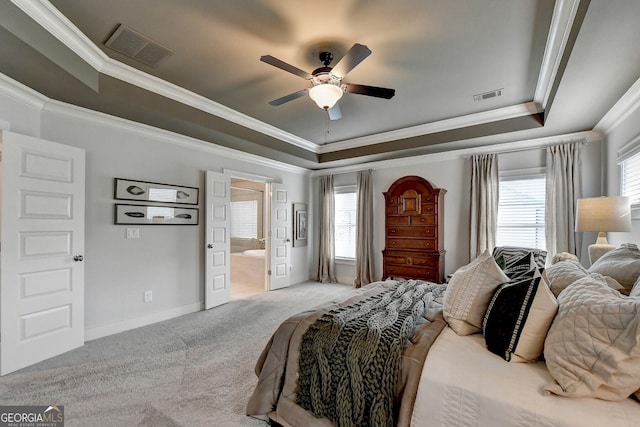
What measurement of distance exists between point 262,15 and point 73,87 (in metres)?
1.83

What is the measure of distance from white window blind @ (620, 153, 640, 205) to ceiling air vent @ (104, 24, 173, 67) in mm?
4437

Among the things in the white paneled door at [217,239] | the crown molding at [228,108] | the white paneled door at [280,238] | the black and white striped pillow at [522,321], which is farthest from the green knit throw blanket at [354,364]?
the white paneled door at [280,238]

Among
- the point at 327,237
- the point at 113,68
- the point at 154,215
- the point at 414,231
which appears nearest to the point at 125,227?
the point at 154,215

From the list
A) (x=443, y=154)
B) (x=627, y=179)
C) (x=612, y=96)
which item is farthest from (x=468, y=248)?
(x=612, y=96)

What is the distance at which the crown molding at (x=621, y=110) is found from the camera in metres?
2.62

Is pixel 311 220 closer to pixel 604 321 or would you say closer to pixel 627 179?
pixel 627 179

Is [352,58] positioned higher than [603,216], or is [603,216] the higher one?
[352,58]

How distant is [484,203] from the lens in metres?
4.37

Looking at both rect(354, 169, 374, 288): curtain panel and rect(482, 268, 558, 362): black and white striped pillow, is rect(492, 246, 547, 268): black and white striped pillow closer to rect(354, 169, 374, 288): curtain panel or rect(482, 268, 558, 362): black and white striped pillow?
rect(482, 268, 558, 362): black and white striped pillow

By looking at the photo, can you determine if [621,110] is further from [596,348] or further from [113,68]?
[113,68]

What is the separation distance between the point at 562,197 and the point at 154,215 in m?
5.35

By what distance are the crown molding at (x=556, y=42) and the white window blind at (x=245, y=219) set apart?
6527mm

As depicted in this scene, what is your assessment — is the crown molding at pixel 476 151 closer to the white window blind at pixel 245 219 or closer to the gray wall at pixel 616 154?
the gray wall at pixel 616 154

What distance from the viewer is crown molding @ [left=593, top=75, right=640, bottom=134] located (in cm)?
262
